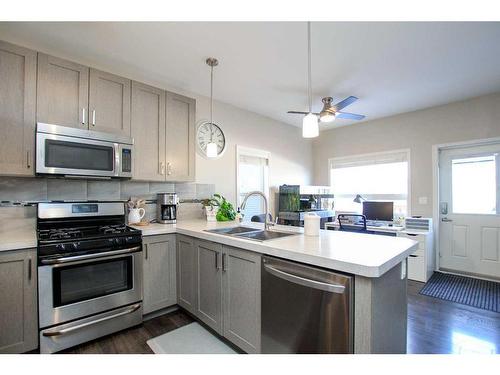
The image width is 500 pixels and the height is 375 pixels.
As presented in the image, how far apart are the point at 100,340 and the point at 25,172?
146cm

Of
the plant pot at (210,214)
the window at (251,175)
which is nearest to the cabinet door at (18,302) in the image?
the plant pot at (210,214)

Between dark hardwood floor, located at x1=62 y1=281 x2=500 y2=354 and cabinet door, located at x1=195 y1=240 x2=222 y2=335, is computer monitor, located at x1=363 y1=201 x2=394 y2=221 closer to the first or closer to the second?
dark hardwood floor, located at x1=62 y1=281 x2=500 y2=354

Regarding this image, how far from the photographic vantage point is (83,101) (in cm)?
209

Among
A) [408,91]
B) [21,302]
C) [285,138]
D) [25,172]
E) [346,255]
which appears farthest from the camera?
[285,138]

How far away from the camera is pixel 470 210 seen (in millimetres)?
3508

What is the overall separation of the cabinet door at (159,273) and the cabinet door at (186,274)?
66 mm

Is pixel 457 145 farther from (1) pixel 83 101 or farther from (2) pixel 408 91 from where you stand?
(1) pixel 83 101

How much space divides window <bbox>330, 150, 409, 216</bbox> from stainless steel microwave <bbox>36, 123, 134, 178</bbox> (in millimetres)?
3992

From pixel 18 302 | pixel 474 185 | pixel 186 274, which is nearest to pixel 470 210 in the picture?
pixel 474 185

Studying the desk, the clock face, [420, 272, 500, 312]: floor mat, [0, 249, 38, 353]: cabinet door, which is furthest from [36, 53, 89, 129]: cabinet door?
[420, 272, 500, 312]: floor mat

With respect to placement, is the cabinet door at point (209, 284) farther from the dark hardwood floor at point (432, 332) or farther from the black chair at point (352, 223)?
the black chair at point (352, 223)

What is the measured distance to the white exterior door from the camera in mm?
3309

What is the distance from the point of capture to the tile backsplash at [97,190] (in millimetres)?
2027
